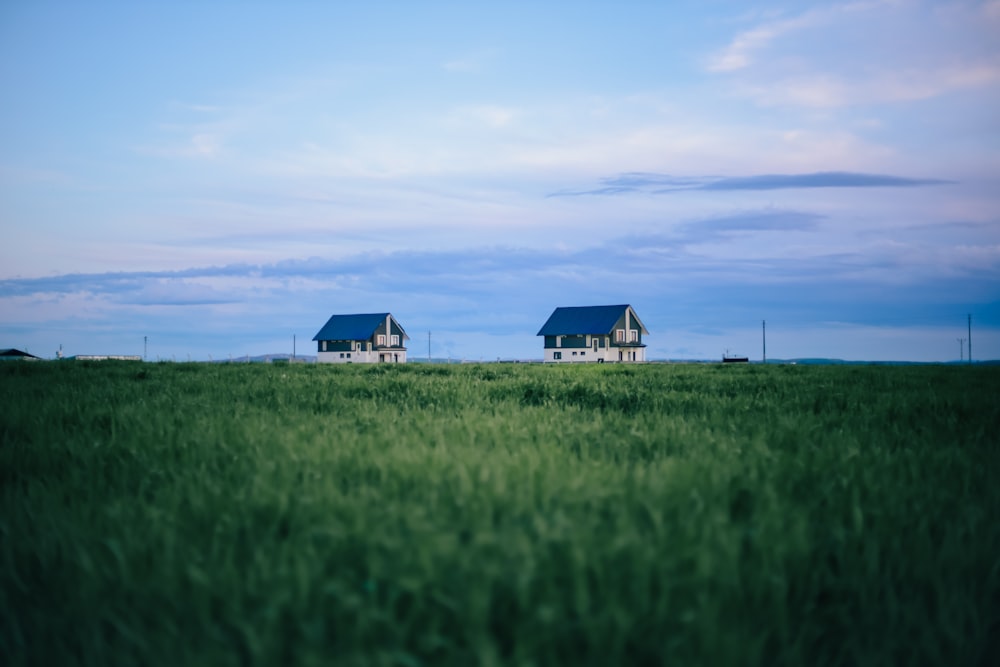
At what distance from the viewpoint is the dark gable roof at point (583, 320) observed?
80938 mm

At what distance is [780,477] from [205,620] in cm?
358

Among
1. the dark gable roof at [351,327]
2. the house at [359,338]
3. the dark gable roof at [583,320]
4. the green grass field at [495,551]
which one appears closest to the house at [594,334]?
the dark gable roof at [583,320]

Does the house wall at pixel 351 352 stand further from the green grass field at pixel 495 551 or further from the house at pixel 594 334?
the green grass field at pixel 495 551

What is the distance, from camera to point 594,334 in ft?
264

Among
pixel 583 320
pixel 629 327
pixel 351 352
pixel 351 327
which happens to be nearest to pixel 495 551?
pixel 583 320

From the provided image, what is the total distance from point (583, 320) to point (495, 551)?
80721 mm

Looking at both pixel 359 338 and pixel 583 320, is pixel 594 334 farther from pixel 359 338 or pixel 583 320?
pixel 359 338

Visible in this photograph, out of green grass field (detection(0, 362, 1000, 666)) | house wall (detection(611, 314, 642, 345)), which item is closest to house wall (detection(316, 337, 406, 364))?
house wall (detection(611, 314, 642, 345))

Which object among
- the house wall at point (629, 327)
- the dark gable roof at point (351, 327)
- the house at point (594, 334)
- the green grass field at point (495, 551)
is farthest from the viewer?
the dark gable roof at point (351, 327)

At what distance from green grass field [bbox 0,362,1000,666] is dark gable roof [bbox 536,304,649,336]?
247 ft

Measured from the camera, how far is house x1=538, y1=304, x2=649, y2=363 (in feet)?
265

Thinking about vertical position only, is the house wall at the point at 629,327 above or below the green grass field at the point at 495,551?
above

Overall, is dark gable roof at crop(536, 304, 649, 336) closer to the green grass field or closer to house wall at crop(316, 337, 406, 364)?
house wall at crop(316, 337, 406, 364)

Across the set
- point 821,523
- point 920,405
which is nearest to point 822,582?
point 821,523
